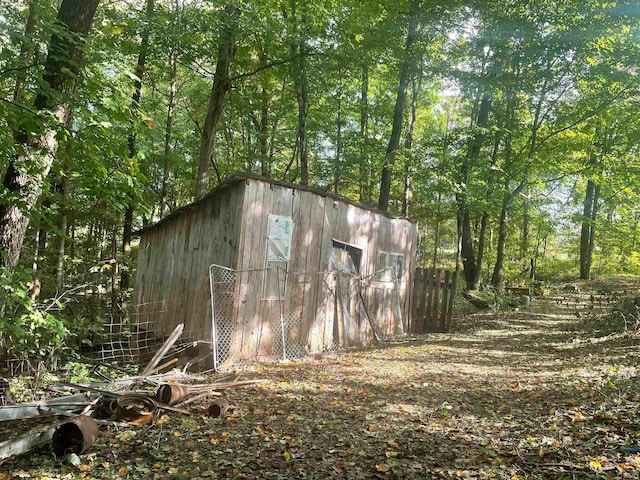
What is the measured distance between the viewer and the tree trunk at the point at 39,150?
503cm

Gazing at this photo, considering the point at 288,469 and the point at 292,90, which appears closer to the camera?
the point at 288,469

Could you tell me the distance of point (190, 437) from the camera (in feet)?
14.0

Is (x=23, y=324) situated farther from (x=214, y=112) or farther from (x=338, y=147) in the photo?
(x=338, y=147)

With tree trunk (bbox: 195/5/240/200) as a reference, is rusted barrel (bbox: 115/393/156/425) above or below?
below

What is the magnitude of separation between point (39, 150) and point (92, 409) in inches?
119

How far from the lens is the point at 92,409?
453cm

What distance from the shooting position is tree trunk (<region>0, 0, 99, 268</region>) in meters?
5.03

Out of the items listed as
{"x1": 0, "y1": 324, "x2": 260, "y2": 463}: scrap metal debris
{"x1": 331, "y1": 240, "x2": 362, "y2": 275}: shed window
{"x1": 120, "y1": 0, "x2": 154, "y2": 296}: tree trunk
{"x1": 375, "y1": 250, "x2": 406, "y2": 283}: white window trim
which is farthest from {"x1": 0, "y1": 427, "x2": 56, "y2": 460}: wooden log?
{"x1": 375, "y1": 250, "x2": 406, "y2": 283}: white window trim

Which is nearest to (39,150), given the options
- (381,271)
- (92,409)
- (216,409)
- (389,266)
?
(92,409)

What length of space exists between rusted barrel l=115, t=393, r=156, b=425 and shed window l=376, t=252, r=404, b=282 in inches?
273

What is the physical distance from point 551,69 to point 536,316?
7.92 m

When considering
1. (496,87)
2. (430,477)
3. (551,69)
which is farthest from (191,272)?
(551,69)

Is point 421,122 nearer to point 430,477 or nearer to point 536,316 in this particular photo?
point 536,316

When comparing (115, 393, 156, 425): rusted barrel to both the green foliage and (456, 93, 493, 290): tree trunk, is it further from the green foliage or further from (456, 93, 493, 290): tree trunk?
(456, 93, 493, 290): tree trunk
